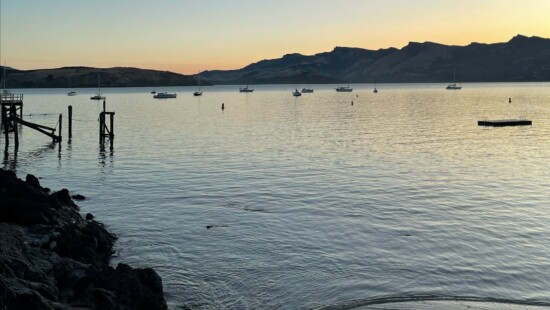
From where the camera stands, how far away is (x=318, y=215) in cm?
3044

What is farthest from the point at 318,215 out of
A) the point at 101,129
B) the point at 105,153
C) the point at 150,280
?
the point at 101,129

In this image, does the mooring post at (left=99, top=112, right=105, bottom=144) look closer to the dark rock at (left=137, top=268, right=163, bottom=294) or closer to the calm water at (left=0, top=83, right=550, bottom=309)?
the calm water at (left=0, top=83, right=550, bottom=309)

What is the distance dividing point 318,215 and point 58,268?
15831 millimetres

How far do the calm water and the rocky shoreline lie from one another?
7.20 feet

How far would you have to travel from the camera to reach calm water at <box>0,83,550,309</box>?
2003 centimetres

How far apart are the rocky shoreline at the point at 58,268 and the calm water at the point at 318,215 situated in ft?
7.20

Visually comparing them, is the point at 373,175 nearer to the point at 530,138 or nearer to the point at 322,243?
the point at 322,243

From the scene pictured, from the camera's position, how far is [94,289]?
51.6 feet

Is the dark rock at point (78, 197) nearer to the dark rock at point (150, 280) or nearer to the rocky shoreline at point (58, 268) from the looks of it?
the rocky shoreline at point (58, 268)

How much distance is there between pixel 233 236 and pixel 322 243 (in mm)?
4364

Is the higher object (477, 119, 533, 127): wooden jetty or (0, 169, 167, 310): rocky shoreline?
(477, 119, 533, 127): wooden jetty

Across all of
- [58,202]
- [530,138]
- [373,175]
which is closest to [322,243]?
[58,202]

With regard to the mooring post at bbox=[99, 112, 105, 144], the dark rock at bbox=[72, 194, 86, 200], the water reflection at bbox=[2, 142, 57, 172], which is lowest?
the dark rock at bbox=[72, 194, 86, 200]

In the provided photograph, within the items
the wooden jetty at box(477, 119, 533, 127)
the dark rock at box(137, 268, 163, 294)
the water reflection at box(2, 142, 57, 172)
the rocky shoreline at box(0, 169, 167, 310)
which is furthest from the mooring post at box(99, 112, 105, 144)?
the wooden jetty at box(477, 119, 533, 127)
